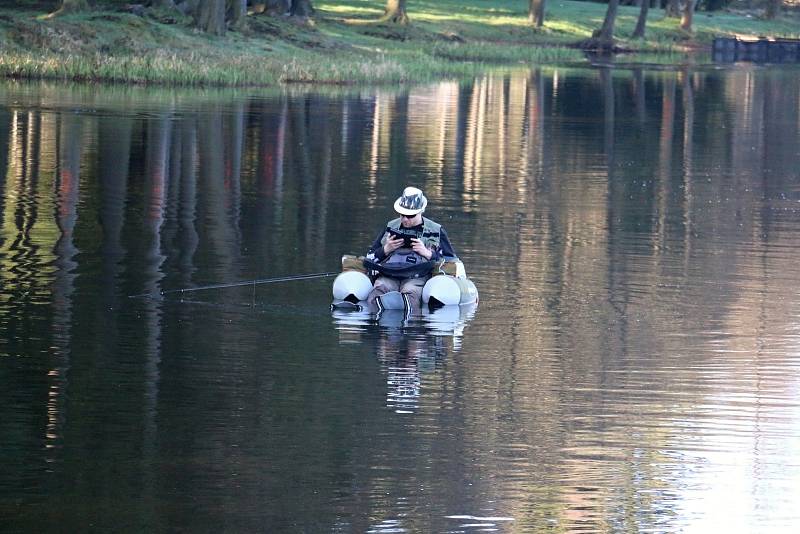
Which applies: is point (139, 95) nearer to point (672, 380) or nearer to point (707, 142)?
point (707, 142)

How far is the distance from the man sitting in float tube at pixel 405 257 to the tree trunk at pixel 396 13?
2542 inches

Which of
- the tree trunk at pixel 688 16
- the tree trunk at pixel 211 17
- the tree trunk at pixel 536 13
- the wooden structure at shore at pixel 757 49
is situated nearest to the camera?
the tree trunk at pixel 211 17

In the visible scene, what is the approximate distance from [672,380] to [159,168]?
644 inches

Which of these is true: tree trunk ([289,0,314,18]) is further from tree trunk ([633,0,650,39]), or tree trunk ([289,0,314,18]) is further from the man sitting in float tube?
the man sitting in float tube

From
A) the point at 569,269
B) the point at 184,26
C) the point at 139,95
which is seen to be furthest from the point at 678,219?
the point at 184,26

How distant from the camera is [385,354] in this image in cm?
1375

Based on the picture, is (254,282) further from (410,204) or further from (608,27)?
(608,27)

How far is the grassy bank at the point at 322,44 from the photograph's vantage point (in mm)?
49344

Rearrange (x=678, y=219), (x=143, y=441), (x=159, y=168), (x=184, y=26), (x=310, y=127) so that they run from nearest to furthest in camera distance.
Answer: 1. (x=143, y=441)
2. (x=678, y=219)
3. (x=159, y=168)
4. (x=310, y=127)
5. (x=184, y=26)

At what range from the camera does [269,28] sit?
64688mm

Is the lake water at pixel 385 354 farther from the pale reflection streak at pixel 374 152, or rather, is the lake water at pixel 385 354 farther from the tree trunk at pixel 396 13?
the tree trunk at pixel 396 13

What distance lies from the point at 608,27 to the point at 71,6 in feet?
121

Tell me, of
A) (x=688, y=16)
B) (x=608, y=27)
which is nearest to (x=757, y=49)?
(x=688, y=16)

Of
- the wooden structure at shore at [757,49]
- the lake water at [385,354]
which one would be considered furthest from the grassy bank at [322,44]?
the lake water at [385,354]
